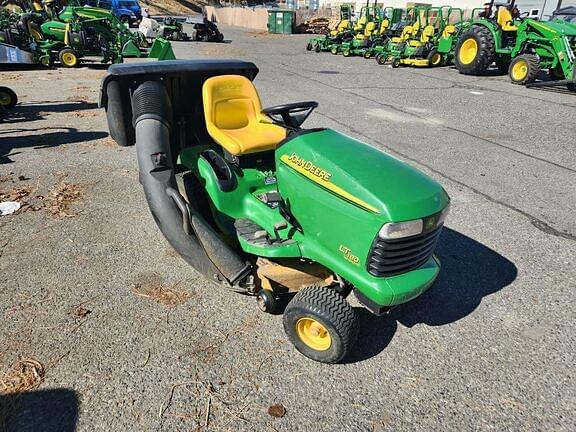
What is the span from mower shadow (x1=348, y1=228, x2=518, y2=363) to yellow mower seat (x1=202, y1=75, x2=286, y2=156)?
136 centimetres

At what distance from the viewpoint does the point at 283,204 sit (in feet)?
8.80

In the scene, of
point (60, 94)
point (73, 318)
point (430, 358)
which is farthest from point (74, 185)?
point (60, 94)

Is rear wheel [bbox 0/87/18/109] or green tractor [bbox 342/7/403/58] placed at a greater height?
green tractor [bbox 342/7/403/58]

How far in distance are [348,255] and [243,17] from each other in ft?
144

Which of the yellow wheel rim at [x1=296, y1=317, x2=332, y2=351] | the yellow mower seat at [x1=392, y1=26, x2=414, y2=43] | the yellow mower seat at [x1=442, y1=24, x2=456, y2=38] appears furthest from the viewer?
the yellow mower seat at [x1=392, y1=26, x2=414, y2=43]

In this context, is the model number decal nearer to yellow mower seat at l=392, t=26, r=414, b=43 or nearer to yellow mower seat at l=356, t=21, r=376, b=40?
yellow mower seat at l=392, t=26, r=414, b=43

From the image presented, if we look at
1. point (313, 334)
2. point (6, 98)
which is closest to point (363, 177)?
point (313, 334)

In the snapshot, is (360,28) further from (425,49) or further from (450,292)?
(450,292)

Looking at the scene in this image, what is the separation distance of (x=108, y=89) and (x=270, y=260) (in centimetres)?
193

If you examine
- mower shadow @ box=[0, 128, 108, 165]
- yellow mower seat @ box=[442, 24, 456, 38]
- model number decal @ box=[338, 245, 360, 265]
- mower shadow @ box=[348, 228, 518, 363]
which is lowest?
mower shadow @ box=[0, 128, 108, 165]

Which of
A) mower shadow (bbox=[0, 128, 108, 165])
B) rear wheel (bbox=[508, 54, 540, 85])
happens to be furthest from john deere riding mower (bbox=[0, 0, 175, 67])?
rear wheel (bbox=[508, 54, 540, 85])

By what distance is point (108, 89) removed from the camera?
11.1ft

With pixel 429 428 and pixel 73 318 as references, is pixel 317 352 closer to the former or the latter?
pixel 429 428

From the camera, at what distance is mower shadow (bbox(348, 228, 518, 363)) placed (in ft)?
8.96
